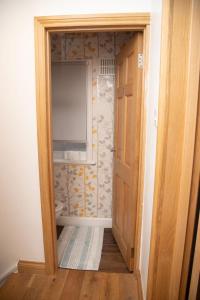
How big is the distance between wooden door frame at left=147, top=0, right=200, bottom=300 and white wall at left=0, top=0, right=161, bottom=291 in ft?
0.78

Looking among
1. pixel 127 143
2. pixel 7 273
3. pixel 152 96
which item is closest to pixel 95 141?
pixel 127 143

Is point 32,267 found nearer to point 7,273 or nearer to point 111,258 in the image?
point 7,273

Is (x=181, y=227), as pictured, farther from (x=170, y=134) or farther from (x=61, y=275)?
(x=61, y=275)

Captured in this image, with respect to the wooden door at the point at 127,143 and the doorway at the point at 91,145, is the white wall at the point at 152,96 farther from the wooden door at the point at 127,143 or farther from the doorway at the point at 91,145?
the doorway at the point at 91,145

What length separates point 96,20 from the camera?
1.33m

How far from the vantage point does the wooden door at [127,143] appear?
149 centimetres

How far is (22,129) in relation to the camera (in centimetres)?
152

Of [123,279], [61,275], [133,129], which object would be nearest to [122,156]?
[133,129]

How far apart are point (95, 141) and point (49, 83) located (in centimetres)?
100

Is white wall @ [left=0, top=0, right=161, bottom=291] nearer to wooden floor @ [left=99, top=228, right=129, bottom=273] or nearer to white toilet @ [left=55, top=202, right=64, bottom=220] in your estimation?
wooden floor @ [left=99, top=228, right=129, bottom=273]

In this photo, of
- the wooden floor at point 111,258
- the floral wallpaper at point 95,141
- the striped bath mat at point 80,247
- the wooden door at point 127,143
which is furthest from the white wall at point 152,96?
the floral wallpaper at point 95,141

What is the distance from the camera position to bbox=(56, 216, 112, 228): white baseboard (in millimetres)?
2457

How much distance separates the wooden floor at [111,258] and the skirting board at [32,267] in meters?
0.54

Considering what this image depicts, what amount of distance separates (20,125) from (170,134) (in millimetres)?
1149
